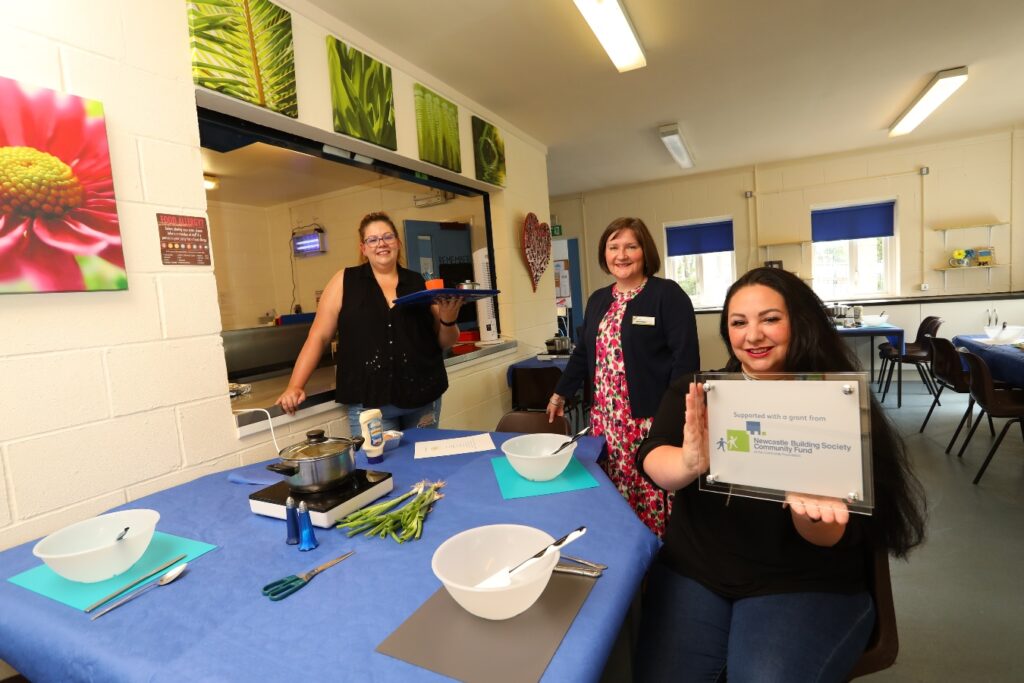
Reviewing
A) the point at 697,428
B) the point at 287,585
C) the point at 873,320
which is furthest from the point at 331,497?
the point at 873,320

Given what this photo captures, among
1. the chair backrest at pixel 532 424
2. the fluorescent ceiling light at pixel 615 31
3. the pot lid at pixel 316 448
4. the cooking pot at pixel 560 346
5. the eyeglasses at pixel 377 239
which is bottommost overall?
the chair backrest at pixel 532 424

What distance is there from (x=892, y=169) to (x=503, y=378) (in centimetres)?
571

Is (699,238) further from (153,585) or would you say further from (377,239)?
(153,585)

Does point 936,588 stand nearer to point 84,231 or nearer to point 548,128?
point 84,231

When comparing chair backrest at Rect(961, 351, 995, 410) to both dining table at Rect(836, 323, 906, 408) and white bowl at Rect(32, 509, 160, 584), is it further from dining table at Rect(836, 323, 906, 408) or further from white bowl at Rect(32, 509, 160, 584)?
white bowl at Rect(32, 509, 160, 584)

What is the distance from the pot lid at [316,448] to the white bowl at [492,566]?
1.60ft

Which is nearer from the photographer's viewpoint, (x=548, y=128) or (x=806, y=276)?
(x=548, y=128)

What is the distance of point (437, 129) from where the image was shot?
10.9 ft

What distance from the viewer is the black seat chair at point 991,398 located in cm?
316

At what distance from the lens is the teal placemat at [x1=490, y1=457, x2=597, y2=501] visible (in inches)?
53.7

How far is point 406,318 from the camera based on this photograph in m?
2.25

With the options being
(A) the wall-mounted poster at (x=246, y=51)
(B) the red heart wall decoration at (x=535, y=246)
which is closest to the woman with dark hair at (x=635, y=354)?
(A) the wall-mounted poster at (x=246, y=51)

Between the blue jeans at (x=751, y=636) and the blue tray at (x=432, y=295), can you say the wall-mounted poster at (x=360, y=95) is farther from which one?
the blue jeans at (x=751, y=636)

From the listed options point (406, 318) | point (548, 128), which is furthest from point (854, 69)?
point (406, 318)
